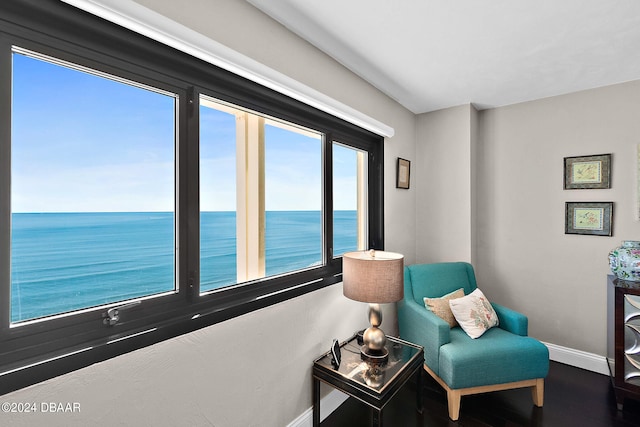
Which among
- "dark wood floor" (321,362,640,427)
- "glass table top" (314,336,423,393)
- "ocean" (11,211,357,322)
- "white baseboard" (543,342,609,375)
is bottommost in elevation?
"dark wood floor" (321,362,640,427)

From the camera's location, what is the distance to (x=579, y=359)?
2590mm

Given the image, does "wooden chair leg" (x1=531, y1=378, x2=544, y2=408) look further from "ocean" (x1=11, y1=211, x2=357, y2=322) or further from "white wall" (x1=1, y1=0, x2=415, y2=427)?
"ocean" (x1=11, y1=211, x2=357, y2=322)

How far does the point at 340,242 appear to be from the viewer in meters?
2.40

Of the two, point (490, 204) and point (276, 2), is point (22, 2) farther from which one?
point (490, 204)

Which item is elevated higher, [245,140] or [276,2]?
[276,2]

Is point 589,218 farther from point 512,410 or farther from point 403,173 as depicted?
point 512,410

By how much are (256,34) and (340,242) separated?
5.11 feet

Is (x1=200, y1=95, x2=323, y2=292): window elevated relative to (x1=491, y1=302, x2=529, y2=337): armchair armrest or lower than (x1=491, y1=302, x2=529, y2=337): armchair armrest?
elevated

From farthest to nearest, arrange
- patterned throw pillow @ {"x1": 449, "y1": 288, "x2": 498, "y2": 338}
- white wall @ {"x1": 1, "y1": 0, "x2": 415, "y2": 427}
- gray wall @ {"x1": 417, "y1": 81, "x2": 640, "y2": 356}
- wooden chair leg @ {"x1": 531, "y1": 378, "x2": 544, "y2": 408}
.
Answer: gray wall @ {"x1": 417, "y1": 81, "x2": 640, "y2": 356}
patterned throw pillow @ {"x1": 449, "y1": 288, "x2": 498, "y2": 338}
wooden chair leg @ {"x1": 531, "y1": 378, "x2": 544, "y2": 408}
white wall @ {"x1": 1, "y1": 0, "x2": 415, "y2": 427}

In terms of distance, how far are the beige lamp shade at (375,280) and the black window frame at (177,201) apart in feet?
1.00

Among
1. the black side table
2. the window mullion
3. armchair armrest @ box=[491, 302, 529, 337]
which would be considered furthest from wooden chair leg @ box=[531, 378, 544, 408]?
the window mullion

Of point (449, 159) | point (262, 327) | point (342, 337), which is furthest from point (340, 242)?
point (449, 159)

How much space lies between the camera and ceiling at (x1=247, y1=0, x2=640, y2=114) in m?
1.50

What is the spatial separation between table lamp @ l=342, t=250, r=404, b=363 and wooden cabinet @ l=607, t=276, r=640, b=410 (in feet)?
5.45
